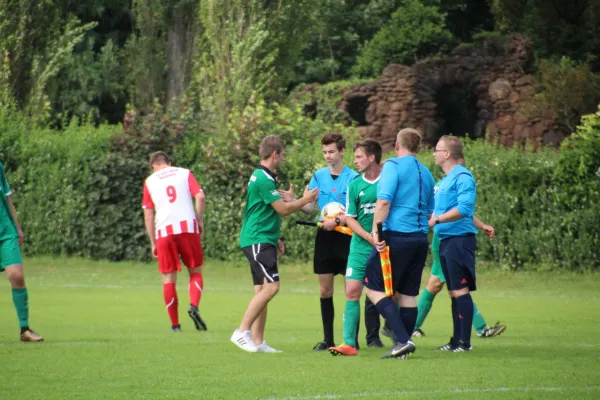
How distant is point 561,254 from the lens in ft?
71.0

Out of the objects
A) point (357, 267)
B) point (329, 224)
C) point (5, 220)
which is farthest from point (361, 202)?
point (5, 220)

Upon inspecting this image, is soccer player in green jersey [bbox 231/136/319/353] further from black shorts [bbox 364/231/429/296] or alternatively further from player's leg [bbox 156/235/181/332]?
player's leg [bbox 156/235/181/332]

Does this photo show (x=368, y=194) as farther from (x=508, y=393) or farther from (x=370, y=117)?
(x=370, y=117)

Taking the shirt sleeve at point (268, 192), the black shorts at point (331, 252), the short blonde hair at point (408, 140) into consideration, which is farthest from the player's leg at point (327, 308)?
the short blonde hair at point (408, 140)

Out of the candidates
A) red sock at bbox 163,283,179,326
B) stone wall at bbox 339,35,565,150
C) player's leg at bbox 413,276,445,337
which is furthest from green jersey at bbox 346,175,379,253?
stone wall at bbox 339,35,565,150

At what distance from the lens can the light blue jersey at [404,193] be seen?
1012 centimetres

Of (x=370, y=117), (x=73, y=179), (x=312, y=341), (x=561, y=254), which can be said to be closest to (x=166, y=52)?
(x=370, y=117)

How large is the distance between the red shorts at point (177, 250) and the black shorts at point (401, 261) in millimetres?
3972

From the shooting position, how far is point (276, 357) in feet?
34.4

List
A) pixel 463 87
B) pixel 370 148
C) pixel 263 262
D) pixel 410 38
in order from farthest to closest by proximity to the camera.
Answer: pixel 410 38, pixel 463 87, pixel 263 262, pixel 370 148

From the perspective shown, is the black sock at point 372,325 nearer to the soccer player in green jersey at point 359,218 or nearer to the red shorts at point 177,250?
the soccer player in green jersey at point 359,218

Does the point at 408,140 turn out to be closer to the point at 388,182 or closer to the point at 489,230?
the point at 388,182

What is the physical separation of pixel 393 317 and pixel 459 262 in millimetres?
1252

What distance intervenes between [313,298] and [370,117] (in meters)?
19.6
